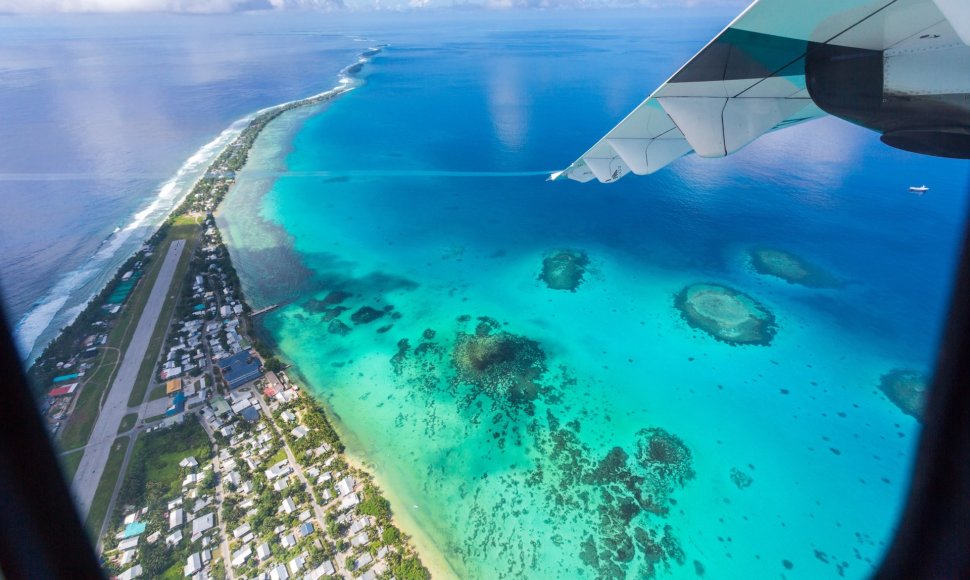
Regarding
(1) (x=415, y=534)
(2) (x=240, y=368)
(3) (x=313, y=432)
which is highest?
(2) (x=240, y=368)

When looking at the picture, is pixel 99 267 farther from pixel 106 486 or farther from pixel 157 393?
pixel 106 486

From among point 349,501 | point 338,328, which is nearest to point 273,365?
point 338,328

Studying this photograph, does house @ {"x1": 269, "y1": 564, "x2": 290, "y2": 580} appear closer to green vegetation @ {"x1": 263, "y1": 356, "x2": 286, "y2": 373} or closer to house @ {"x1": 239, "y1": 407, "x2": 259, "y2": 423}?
house @ {"x1": 239, "y1": 407, "x2": 259, "y2": 423}

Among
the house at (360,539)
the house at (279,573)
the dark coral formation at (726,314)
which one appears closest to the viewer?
the house at (279,573)

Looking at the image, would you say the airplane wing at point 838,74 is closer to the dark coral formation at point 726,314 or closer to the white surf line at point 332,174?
the dark coral formation at point 726,314

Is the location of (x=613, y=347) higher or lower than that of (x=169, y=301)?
lower

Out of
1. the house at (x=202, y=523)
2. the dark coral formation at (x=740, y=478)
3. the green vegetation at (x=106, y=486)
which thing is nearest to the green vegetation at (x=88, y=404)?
the green vegetation at (x=106, y=486)
